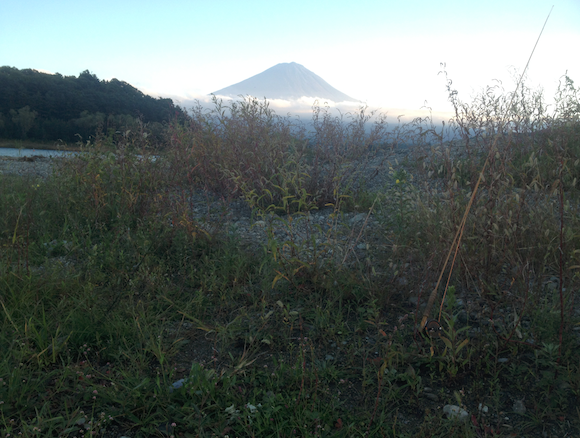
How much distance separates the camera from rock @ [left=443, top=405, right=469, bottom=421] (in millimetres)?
1444

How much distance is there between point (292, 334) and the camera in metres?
2.09

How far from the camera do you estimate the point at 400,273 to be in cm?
245

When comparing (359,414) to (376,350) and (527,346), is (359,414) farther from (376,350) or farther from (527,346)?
(527,346)

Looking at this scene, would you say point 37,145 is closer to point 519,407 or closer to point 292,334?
point 292,334

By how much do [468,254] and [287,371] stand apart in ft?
4.72

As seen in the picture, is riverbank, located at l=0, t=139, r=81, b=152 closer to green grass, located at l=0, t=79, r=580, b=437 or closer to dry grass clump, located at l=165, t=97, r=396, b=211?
dry grass clump, located at l=165, t=97, r=396, b=211

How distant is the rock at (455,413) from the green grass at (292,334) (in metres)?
0.03

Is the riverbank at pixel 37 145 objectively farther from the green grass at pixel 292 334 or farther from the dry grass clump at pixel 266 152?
the green grass at pixel 292 334

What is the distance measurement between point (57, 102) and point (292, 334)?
12.6 meters

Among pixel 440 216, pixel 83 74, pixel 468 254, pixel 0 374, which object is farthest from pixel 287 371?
pixel 83 74

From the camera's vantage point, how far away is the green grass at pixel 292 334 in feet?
4.88

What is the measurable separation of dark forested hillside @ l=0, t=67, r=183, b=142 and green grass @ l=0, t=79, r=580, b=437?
24.0ft

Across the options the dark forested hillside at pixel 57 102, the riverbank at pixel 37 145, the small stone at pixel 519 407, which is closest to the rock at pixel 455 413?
the small stone at pixel 519 407

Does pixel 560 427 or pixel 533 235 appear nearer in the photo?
pixel 560 427
